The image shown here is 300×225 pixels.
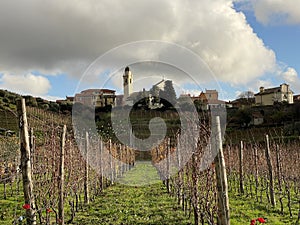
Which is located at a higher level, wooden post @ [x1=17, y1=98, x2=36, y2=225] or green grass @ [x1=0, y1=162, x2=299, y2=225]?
wooden post @ [x1=17, y1=98, x2=36, y2=225]

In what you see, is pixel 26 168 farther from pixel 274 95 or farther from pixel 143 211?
pixel 274 95

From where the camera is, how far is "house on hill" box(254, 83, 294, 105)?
221 ft

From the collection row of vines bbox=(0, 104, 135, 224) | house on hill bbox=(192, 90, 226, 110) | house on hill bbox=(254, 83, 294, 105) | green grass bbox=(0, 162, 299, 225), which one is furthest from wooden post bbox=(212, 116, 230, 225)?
house on hill bbox=(254, 83, 294, 105)

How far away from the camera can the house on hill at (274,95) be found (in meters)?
67.4

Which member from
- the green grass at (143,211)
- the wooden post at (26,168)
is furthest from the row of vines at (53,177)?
the green grass at (143,211)

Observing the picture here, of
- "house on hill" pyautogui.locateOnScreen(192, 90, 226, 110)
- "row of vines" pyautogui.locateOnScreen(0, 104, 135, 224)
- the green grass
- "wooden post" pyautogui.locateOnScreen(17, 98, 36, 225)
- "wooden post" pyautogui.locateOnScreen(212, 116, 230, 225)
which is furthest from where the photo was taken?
the green grass

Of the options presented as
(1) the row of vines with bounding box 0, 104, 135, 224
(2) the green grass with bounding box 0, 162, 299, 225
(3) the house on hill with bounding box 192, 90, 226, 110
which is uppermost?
(3) the house on hill with bounding box 192, 90, 226, 110

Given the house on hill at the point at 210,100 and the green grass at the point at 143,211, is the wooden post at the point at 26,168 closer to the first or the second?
the green grass at the point at 143,211

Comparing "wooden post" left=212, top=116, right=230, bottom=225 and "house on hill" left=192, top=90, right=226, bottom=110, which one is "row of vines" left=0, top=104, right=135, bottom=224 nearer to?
"wooden post" left=212, top=116, right=230, bottom=225

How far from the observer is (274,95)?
67.8 metres

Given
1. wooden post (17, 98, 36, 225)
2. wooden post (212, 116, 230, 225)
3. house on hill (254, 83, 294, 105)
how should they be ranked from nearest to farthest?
wooden post (17, 98, 36, 225) → wooden post (212, 116, 230, 225) → house on hill (254, 83, 294, 105)

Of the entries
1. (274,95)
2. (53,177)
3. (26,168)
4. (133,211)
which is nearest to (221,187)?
(26,168)

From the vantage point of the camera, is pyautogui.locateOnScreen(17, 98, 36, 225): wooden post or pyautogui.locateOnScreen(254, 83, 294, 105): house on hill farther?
pyautogui.locateOnScreen(254, 83, 294, 105): house on hill

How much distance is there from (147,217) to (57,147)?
2.97 m
